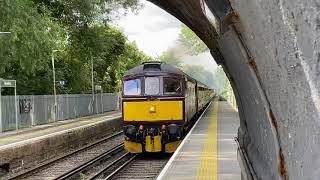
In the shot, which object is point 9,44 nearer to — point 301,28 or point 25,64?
point 25,64

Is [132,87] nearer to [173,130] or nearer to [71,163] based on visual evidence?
[173,130]

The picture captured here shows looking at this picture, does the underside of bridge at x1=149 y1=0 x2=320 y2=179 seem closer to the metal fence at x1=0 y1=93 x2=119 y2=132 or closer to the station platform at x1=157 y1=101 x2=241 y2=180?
the station platform at x1=157 y1=101 x2=241 y2=180

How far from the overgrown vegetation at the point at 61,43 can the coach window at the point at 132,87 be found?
29.9 feet

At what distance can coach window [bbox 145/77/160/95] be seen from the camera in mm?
16891

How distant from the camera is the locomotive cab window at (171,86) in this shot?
16922 millimetres

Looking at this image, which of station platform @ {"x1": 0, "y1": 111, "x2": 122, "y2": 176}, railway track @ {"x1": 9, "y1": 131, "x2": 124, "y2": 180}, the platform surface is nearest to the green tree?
the platform surface

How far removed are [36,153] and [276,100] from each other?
17.0m

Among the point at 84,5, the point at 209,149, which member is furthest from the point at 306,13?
the point at 84,5

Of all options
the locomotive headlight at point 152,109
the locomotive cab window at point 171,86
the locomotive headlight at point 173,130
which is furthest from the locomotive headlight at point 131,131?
the locomotive cab window at point 171,86

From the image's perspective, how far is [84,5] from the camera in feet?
112

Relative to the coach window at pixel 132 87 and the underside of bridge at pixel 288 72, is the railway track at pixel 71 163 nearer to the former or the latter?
the coach window at pixel 132 87

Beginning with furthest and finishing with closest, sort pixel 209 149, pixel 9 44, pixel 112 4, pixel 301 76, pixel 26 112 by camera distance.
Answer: pixel 112 4 → pixel 26 112 → pixel 9 44 → pixel 209 149 → pixel 301 76

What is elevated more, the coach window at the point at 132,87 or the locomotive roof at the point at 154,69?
the locomotive roof at the point at 154,69

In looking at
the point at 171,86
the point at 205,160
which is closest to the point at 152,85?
the point at 171,86
